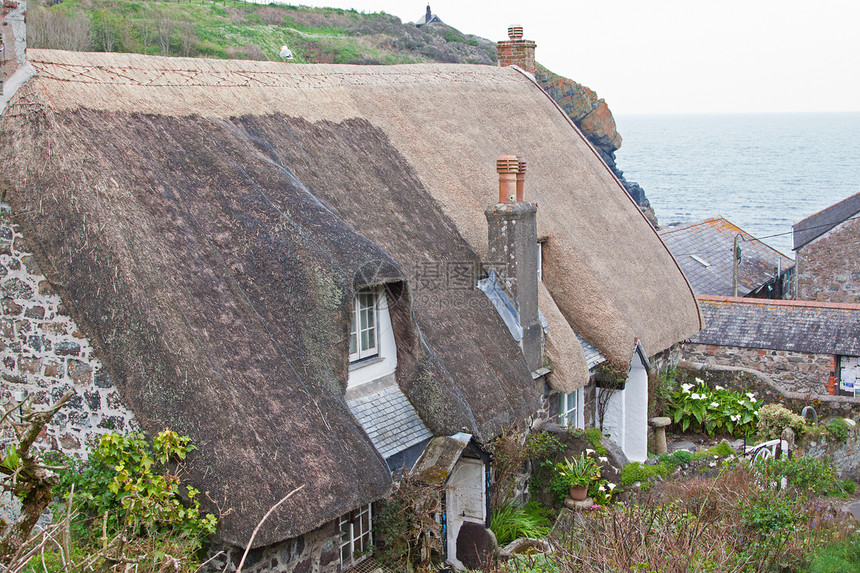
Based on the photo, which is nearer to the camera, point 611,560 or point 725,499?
point 611,560

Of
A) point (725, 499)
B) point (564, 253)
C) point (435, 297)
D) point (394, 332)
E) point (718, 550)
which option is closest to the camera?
point (718, 550)

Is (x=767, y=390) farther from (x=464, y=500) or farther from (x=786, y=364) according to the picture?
(x=464, y=500)

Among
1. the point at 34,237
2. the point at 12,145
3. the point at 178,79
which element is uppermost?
the point at 178,79

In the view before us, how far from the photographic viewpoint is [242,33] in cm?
4956

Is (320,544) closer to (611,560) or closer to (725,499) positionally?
(611,560)

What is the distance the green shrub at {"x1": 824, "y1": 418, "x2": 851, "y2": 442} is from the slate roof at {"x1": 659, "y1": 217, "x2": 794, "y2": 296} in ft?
33.9

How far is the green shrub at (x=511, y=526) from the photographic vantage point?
1164 centimetres

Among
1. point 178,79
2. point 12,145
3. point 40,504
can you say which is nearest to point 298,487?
point 40,504

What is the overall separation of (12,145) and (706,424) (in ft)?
46.5

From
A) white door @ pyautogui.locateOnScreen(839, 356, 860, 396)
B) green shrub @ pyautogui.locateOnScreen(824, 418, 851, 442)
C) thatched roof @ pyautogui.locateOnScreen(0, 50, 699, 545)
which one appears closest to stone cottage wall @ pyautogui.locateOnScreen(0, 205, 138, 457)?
thatched roof @ pyautogui.locateOnScreen(0, 50, 699, 545)

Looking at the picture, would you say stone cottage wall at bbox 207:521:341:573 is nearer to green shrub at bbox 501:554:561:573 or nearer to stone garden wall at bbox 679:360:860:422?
green shrub at bbox 501:554:561:573

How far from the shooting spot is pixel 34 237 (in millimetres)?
8461

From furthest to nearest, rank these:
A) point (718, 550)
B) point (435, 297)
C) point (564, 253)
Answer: point (564, 253)
point (435, 297)
point (718, 550)

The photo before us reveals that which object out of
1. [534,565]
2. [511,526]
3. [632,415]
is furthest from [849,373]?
[534,565]
